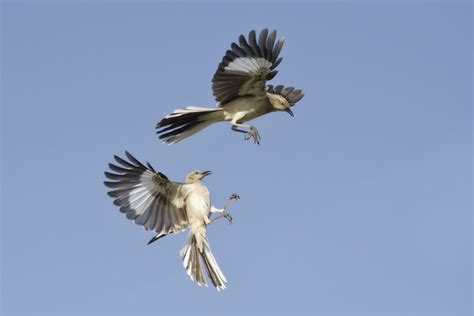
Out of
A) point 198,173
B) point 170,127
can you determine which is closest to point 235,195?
point 198,173

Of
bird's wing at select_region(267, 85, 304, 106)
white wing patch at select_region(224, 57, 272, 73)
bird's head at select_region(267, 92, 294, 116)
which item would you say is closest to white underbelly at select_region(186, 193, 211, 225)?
white wing patch at select_region(224, 57, 272, 73)

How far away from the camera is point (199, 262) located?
14.0 meters

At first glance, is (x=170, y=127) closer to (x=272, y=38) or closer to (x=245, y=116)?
(x=245, y=116)

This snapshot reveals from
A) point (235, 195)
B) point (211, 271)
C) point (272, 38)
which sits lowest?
point (211, 271)

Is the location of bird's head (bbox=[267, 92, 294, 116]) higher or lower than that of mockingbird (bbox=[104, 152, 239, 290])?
higher

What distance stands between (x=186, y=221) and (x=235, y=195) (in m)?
0.83

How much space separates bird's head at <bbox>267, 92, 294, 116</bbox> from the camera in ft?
50.1

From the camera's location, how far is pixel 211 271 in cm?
1389

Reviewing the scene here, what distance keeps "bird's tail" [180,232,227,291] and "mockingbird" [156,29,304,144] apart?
5.46ft

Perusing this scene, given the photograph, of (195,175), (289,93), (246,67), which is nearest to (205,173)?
(195,175)

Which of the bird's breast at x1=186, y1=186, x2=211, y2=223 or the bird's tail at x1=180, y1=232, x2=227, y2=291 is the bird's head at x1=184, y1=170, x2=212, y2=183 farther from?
the bird's tail at x1=180, y1=232, x2=227, y2=291

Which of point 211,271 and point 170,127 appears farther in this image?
point 170,127

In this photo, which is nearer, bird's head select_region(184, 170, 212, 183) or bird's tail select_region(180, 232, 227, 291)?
bird's tail select_region(180, 232, 227, 291)

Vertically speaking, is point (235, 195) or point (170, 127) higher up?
point (170, 127)
